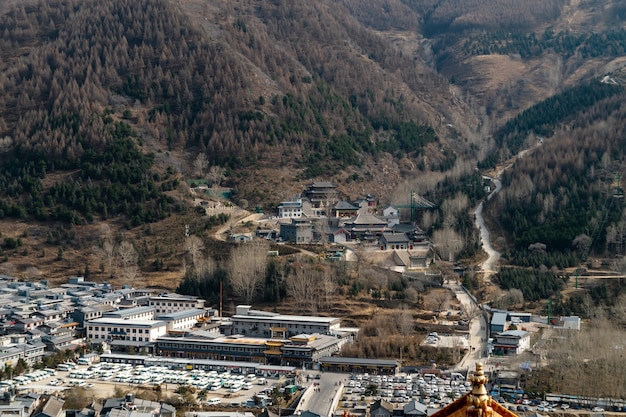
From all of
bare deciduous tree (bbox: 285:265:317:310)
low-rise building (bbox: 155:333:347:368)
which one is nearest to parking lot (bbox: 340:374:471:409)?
low-rise building (bbox: 155:333:347:368)

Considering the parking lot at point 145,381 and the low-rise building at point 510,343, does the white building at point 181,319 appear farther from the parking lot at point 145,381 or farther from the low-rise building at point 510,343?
the low-rise building at point 510,343

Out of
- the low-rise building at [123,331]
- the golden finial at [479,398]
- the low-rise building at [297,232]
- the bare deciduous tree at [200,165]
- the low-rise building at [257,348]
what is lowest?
the low-rise building at [257,348]

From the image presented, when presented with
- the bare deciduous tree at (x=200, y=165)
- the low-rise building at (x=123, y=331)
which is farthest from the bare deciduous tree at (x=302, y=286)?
the bare deciduous tree at (x=200, y=165)

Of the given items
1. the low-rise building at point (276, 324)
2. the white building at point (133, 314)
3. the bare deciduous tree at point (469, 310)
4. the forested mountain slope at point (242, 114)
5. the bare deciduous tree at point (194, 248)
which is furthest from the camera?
the forested mountain slope at point (242, 114)

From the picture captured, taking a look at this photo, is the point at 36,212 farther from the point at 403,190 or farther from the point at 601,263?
the point at 601,263

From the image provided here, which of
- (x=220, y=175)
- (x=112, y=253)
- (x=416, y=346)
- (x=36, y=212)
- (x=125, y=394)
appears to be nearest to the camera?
(x=125, y=394)

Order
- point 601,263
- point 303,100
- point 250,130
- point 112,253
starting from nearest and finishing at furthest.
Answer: point 601,263 < point 112,253 < point 250,130 < point 303,100

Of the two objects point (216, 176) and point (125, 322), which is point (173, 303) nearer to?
point (125, 322)

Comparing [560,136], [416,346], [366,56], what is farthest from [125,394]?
[366,56]
